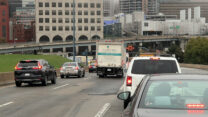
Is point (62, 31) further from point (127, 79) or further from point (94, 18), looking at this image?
point (127, 79)

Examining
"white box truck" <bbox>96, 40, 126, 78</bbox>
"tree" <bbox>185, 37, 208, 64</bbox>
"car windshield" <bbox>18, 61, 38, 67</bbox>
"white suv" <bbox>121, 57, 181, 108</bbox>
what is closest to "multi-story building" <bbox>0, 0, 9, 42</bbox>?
"tree" <bbox>185, 37, 208, 64</bbox>

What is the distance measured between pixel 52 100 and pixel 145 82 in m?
11.2

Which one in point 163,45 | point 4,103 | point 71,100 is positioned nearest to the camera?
point 4,103

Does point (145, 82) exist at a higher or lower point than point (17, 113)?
higher

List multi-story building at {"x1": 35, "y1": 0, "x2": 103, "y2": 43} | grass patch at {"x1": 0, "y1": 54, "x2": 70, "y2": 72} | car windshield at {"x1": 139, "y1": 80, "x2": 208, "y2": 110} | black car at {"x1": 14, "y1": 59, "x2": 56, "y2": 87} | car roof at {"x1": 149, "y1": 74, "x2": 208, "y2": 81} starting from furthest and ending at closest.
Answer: multi-story building at {"x1": 35, "y1": 0, "x2": 103, "y2": 43} → grass patch at {"x1": 0, "y1": 54, "x2": 70, "y2": 72} → black car at {"x1": 14, "y1": 59, "x2": 56, "y2": 87} → car roof at {"x1": 149, "y1": 74, "x2": 208, "y2": 81} → car windshield at {"x1": 139, "y1": 80, "x2": 208, "y2": 110}

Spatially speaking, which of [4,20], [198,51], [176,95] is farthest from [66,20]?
[176,95]

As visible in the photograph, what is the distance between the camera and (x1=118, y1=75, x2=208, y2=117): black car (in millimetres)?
5109

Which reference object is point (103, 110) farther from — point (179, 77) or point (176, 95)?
point (176, 95)

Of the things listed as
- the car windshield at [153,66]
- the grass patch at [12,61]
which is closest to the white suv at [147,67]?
the car windshield at [153,66]

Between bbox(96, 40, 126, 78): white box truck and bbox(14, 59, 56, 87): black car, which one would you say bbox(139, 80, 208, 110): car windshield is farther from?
bbox(96, 40, 126, 78): white box truck

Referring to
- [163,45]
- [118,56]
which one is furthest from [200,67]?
[163,45]

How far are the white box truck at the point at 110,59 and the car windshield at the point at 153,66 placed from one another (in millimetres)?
24648

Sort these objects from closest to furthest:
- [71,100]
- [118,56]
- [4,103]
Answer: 1. [4,103]
2. [71,100]
3. [118,56]

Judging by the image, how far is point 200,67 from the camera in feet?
249
